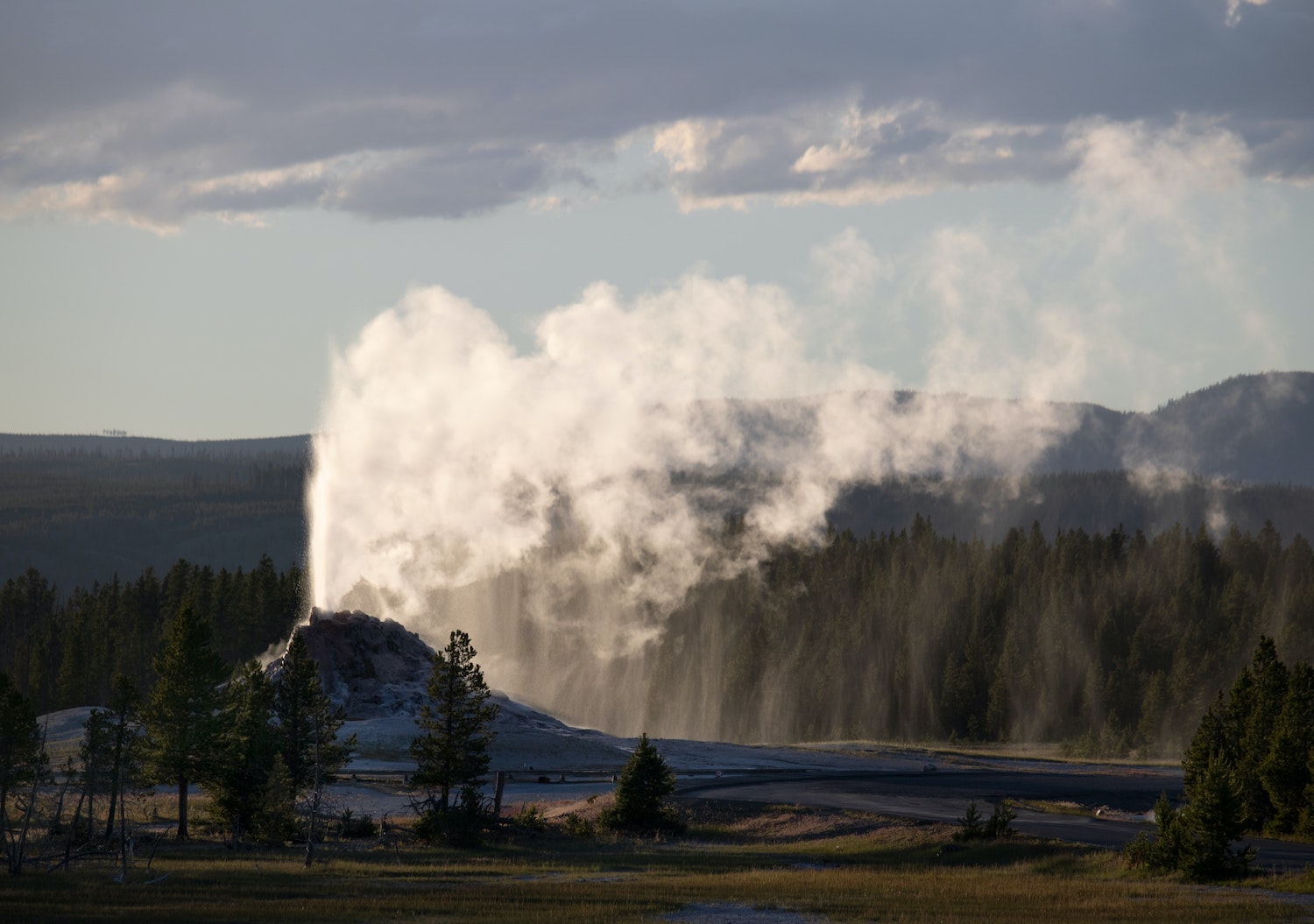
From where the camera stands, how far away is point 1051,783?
276 ft

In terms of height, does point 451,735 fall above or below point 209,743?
above

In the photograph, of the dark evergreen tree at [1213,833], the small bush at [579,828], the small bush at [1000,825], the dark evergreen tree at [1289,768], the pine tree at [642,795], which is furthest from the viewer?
the pine tree at [642,795]

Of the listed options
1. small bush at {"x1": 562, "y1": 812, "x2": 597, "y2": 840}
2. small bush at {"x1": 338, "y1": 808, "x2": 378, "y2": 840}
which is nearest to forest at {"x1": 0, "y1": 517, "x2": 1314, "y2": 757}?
small bush at {"x1": 562, "y1": 812, "x2": 597, "y2": 840}

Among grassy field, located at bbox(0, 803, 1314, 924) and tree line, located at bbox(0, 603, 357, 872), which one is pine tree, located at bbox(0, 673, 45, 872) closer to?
tree line, located at bbox(0, 603, 357, 872)

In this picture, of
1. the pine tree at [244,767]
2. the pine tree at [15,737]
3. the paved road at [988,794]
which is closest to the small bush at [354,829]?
the pine tree at [244,767]

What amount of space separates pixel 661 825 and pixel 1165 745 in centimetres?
8040

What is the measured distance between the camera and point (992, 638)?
6112 inches

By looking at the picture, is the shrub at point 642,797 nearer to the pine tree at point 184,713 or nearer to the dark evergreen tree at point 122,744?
the pine tree at point 184,713

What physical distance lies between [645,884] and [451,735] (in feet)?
61.4

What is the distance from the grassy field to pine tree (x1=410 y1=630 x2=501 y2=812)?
3.43 metres

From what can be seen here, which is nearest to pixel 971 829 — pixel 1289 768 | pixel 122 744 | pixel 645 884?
pixel 1289 768

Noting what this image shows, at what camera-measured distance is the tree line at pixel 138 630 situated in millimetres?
145125

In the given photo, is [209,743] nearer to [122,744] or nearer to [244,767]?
[244,767]

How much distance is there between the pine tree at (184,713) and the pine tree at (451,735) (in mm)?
9760
